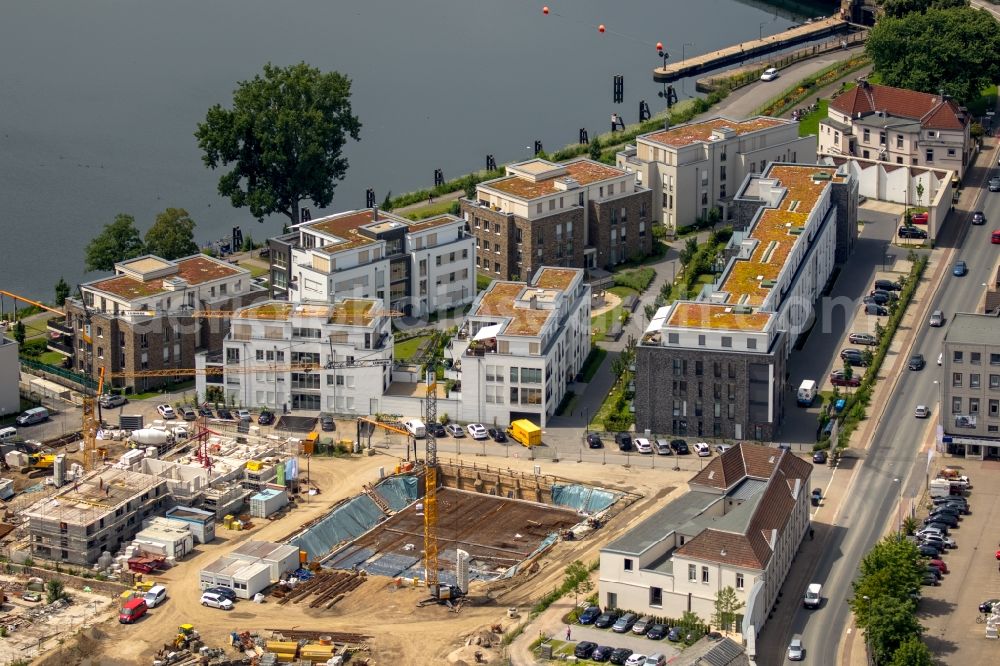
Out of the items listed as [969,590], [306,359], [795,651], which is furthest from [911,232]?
[795,651]

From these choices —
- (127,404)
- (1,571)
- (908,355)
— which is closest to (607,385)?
(908,355)

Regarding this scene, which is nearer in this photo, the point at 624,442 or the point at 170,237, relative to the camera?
the point at 624,442

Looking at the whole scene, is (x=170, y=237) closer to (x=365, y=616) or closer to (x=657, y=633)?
(x=365, y=616)

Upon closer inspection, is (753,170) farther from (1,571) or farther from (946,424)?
(1,571)

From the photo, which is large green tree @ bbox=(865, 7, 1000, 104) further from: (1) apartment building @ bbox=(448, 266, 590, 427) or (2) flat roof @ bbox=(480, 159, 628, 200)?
(1) apartment building @ bbox=(448, 266, 590, 427)

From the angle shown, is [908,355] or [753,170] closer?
[908,355]
